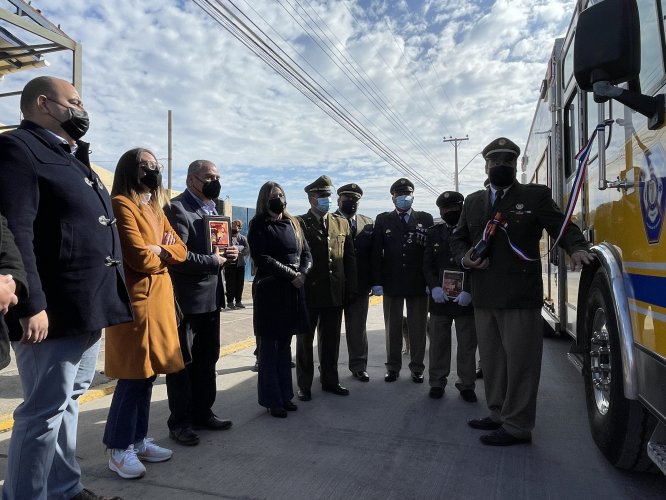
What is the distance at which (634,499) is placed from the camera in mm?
2518

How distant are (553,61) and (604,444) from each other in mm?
3721

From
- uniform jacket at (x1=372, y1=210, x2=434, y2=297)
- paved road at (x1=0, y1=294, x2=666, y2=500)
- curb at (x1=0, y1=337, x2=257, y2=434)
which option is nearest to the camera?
paved road at (x1=0, y1=294, x2=666, y2=500)

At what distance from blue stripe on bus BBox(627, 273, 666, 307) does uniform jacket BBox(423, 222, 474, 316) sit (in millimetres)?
2093

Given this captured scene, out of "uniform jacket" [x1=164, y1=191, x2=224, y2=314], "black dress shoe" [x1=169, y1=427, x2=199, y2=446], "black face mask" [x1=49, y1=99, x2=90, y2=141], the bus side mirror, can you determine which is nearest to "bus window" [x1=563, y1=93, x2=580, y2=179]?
the bus side mirror

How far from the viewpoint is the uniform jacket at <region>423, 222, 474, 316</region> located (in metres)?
4.33

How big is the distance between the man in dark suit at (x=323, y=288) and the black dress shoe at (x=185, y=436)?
1194 millimetres

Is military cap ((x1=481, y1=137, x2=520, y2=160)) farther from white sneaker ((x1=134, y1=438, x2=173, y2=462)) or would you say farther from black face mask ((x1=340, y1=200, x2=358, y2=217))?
white sneaker ((x1=134, y1=438, x2=173, y2=462))

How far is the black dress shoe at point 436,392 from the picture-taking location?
14.1ft

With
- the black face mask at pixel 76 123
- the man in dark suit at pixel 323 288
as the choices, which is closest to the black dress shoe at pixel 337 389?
the man in dark suit at pixel 323 288

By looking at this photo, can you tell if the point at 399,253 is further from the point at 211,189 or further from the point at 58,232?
the point at 58,232

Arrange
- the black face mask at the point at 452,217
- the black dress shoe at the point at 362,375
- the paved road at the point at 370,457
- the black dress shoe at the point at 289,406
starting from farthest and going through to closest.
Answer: the black dress shoe at the point at 362,375 → the black face mask at the point at 452,217 → the black dress shoe at the point at 289,406 → the paved road at the point at 370,457

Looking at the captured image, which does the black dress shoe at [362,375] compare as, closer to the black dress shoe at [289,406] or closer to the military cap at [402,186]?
the black dress shoe at [289,406]

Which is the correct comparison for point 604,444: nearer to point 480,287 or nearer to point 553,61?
point 480,287

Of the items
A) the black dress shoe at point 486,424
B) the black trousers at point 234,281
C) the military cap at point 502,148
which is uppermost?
the military cap at point 502,148
